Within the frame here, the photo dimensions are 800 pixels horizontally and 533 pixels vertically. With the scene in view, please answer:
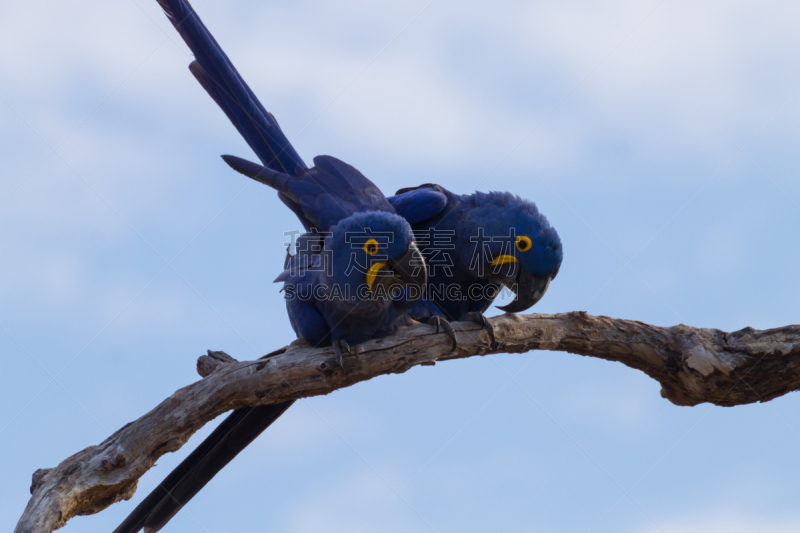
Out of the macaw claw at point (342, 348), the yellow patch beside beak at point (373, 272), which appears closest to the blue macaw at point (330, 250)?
the macaw claw at point (342, 348)

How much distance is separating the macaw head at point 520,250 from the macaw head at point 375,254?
877 millimetres

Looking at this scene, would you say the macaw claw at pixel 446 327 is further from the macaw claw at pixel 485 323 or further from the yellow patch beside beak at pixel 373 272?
the yellow patch beside beak at pixel 373 272

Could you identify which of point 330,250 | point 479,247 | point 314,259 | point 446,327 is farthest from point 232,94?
point 446,327

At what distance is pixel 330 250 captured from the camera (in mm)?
3920

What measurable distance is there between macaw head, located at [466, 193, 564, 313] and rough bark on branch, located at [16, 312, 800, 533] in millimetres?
242

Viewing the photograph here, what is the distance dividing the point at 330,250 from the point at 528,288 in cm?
149

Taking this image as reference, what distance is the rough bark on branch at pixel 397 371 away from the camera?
3645mm

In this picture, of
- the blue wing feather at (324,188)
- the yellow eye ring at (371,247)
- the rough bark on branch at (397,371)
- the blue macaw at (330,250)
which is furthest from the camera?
the blue wing feather at (324,188)

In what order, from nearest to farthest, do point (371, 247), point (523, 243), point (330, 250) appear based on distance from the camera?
point (371, 247) < point (330, 250) < point (523, 243)

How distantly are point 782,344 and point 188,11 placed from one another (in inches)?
181

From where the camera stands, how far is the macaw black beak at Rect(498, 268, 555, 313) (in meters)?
4.51

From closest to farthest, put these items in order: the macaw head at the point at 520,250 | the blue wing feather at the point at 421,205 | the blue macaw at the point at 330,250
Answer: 1. the blue macaw at the point at 330,250
2. the macaw head at the point at 520,250
3. the blue wing feather at the point at 421,205

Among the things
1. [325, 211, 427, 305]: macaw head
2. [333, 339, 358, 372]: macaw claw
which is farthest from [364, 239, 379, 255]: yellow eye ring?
[333, 339, 358, 372]: macaw claw

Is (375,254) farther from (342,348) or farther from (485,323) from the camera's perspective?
(485,323)
